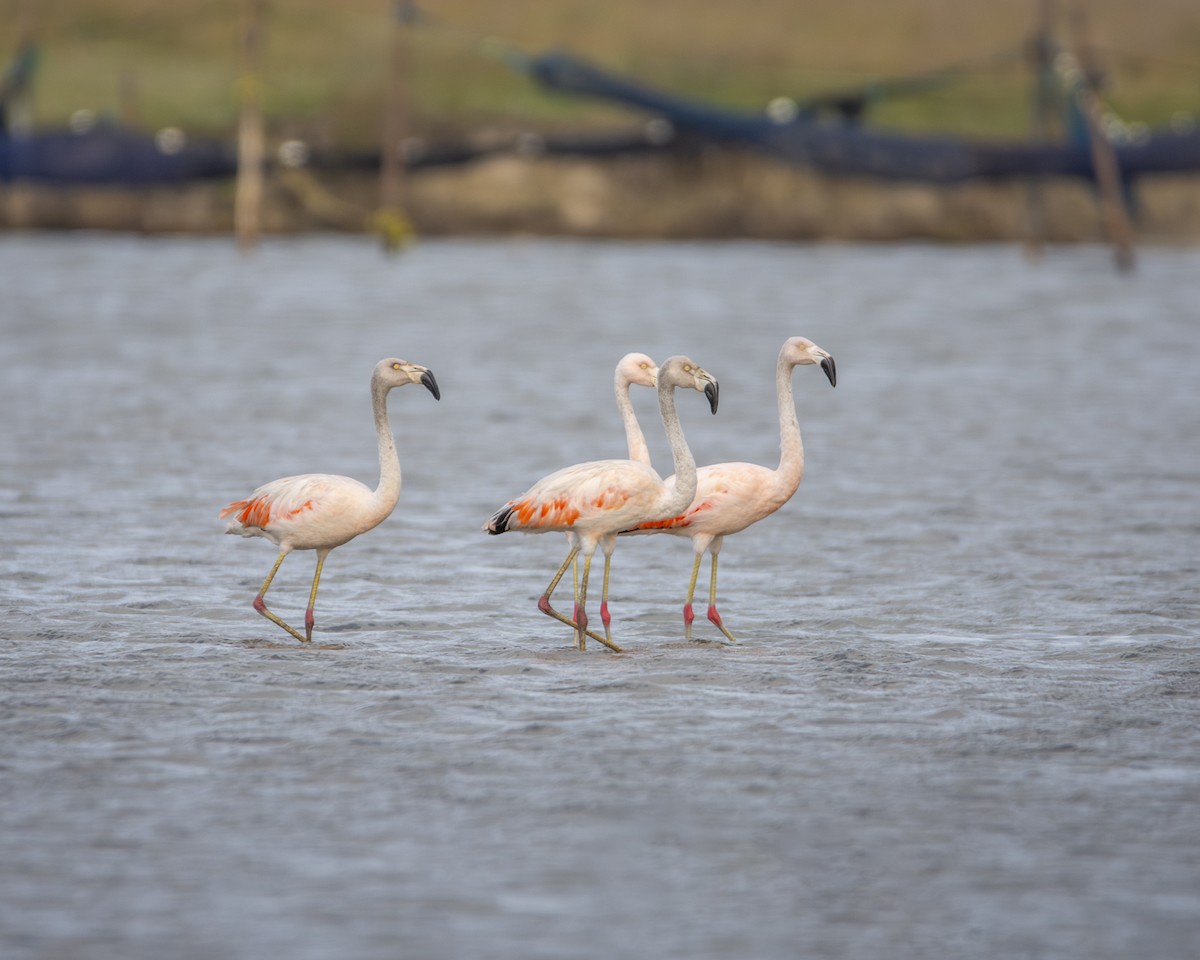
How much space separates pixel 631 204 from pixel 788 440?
5227 cm

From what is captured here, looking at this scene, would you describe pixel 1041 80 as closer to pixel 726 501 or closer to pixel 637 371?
pixel 637 371

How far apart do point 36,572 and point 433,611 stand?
7.88 ft

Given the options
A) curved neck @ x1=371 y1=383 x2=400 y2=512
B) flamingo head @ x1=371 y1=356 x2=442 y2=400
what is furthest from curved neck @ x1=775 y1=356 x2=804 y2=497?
curved neck @ x1=371 y1=383 x2=400 y2=512

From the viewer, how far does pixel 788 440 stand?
10.7 m

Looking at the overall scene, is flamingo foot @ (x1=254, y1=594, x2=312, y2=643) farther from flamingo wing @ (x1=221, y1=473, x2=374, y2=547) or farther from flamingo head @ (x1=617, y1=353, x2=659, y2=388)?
flamingo head @ (x1=617, y1=353, x2=659, y2=388)

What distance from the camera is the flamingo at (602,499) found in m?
9.87

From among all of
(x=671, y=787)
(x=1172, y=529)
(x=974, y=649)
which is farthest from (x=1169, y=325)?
(x=671, y=787)

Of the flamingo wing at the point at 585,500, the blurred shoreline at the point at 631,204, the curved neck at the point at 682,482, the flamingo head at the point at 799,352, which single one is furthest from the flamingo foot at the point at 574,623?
the blurred shoreline at the point at 631,204

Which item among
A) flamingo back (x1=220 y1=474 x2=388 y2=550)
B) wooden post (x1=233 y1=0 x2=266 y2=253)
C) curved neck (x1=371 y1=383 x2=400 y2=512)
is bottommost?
flamingo back (x1=220 y1=474 x2=388 y2=550)

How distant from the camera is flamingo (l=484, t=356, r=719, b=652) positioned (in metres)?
9.87

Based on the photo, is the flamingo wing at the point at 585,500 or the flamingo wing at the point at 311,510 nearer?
the flamingo wing at the point at 585,500

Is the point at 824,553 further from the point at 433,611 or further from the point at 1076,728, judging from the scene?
the point at 1076,728

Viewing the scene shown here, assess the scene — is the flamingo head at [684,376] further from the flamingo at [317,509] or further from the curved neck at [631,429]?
the flamingo at [317,509]

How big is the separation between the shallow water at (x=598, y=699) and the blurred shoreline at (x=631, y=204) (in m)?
40.1
